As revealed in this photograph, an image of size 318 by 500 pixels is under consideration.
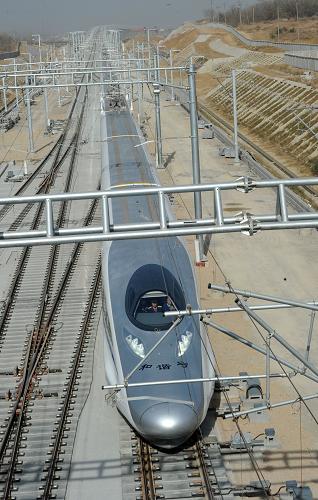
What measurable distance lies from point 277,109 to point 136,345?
38227mm

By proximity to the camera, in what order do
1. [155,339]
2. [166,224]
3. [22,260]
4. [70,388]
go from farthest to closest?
[22,260] → [70,388] → [155,339] → [166,224]

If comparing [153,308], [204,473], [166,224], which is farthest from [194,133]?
[166,224]

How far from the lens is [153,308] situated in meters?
11.3

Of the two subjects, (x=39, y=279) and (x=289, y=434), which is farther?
(x=39, y=279)

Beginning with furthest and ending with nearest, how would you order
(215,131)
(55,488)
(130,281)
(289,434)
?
(215,131) < (130,281) < (289,434) < (55,488)

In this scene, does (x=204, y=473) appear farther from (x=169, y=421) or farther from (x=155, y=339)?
(x=155, y=339)

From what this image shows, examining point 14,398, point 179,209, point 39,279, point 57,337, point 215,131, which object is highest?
point 215,131

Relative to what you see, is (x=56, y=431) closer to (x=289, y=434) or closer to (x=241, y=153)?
(x=289, y=434)

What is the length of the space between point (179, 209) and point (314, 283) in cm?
819

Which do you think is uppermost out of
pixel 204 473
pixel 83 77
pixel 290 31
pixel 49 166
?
pixel 290 31

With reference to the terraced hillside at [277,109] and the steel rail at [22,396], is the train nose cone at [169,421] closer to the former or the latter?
the steel rail at [22,396]

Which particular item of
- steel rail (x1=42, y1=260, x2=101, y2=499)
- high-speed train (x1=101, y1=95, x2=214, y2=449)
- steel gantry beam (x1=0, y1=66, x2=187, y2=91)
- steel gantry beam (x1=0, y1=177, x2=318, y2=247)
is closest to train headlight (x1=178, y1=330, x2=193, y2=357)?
high-speed train (x1=101, y1=95, x2=214, y2=449)

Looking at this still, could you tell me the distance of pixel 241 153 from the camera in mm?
35094

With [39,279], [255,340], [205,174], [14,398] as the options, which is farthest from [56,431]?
[205,174]
